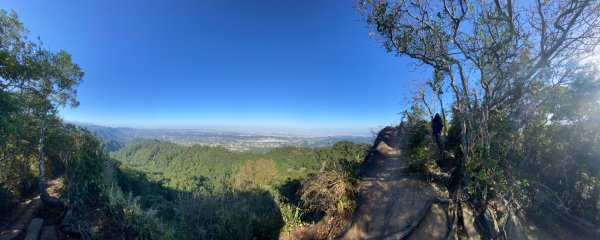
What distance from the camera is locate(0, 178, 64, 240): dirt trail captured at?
9.71 meters

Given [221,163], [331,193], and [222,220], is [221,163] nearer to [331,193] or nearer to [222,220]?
[222,220]

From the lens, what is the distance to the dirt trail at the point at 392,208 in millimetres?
5730

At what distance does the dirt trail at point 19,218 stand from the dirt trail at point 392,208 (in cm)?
1350

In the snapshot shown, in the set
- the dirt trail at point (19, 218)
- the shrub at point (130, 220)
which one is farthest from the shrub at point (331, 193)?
the dirt trail at point (19, 218)

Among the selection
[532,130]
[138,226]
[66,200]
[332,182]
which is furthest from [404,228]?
[66,200]

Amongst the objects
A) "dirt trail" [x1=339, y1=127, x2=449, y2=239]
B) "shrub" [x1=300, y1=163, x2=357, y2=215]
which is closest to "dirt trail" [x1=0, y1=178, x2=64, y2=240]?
"shrub" [x1=300, y1=163, x2=357, y2=215]

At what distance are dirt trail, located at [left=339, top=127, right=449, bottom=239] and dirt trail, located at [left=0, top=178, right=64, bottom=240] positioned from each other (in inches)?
531

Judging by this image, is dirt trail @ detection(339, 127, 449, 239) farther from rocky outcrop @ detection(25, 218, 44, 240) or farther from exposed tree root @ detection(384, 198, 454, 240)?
rocky outcrop @ detection(25, 218, 44, 240)

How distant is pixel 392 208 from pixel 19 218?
16.6 meters

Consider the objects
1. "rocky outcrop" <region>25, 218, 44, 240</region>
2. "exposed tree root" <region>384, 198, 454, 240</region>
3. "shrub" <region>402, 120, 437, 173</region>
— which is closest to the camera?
"exposed tree root" <region>384, 198, 454, 240</region>

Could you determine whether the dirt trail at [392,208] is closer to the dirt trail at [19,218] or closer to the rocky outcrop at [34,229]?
the rocky outcrop at [34,229]

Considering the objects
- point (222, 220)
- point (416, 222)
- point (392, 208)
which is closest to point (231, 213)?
point (222, 220)

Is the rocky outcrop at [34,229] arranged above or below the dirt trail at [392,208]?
below

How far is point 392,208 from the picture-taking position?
20.9ft
